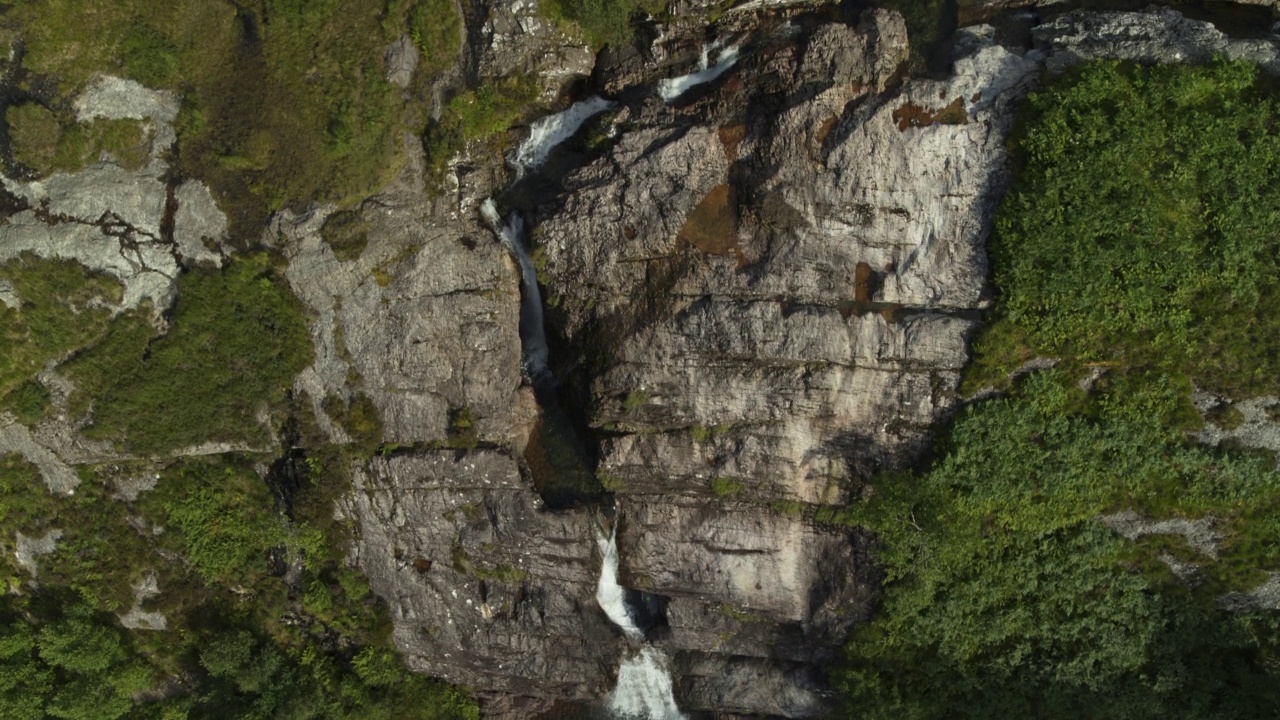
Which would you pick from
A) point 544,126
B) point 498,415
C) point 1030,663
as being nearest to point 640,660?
point 498,415

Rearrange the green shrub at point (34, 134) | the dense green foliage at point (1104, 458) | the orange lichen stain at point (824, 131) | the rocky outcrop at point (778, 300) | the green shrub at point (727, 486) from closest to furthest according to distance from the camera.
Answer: the dense green foliage at point (1104, 458) < the rocky outcrop at point (778, 300) < the orange lichen stain at point (824, 131) < the green shrub at point (34, 134) < the green shrub at point (727, 486)

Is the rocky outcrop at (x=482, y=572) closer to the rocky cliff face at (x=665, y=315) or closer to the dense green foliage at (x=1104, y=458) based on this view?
the rocky cliff face at (x=665, y=315)

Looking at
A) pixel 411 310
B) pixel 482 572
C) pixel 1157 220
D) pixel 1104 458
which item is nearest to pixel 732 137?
pixel 411 310

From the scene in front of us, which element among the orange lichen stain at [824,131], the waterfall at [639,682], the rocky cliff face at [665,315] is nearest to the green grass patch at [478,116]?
the rocky cliff face at [665,315]

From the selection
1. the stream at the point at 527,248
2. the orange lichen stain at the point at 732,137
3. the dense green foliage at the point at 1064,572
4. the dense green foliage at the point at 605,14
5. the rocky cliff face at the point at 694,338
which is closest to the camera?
the dense green foliage at the point at 1064,572

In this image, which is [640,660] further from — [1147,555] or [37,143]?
[37,143]
